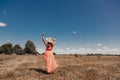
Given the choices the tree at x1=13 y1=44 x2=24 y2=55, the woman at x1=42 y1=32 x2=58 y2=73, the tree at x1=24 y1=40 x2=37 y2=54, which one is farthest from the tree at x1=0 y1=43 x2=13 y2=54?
the woman at x1=42 y1=32 x2=58 y2=73

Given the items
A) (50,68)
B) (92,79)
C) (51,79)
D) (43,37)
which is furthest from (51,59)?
(92,79)

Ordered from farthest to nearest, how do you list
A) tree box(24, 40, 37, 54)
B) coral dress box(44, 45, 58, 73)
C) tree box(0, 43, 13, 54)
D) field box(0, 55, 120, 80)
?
1. tree box(0, 43, 13, 54)
2. tree box(24, 40, 37, 54)
3. coral dress box(44, 45, 58, 73)
4. field box(0, 55, 120, 80)

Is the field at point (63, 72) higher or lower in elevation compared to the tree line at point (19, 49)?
lower

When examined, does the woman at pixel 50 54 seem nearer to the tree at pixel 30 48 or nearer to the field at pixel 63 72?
the field at pixel 63 72

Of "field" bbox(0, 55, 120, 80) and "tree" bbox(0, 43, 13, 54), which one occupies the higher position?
"tree" bbox(0, 43, 13, 54)

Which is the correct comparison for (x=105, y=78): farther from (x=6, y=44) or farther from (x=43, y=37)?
(x=6, y=44)

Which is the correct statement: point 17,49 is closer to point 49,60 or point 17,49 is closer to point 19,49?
point 19,49

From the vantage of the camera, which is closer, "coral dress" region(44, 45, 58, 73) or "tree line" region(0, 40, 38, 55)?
"coral dress" region(44, 45, 58, 73)

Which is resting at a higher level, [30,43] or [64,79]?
[30,43]

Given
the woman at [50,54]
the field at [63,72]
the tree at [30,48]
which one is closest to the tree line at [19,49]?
the tree at [30,48]

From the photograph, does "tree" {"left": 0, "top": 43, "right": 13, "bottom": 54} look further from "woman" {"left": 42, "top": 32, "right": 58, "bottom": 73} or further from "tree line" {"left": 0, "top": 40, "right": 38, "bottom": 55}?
"woman" {"left": 42, "top": 32, "right": 58, "bottom": 73}

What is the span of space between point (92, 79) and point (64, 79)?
2.00 meters

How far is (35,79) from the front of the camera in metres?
11.7

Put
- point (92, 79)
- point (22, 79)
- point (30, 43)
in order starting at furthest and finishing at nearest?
point (30, 43) → point (92, 79) → point (22, 79)
